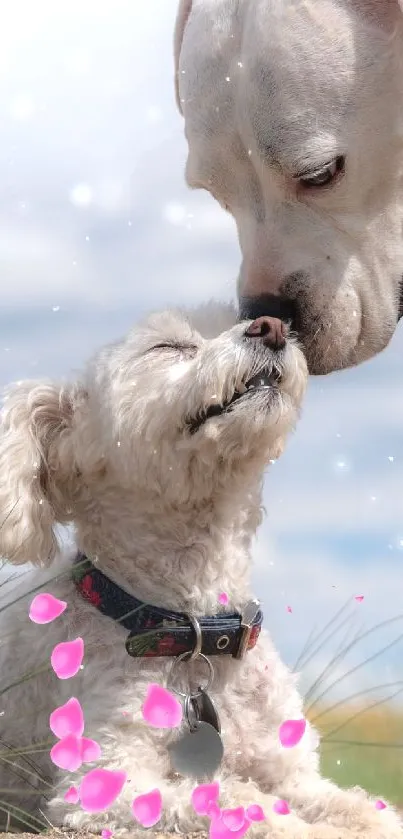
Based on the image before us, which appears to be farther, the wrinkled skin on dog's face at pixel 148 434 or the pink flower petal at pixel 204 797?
the wrinkled skin on dog's face at pixel 148 434

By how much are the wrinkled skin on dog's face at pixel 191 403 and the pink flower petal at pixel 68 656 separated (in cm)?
44

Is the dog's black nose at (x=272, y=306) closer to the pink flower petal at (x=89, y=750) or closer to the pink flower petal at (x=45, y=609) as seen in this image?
the pink flower petal at (x=45, y=609)

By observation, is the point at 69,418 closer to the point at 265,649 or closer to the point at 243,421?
the point at 243,421

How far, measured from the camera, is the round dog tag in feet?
7.76

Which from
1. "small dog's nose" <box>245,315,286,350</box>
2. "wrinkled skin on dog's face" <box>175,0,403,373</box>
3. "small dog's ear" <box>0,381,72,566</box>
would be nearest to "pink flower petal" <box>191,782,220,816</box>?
"small dog's ear" <box>0,381,72,566</box>

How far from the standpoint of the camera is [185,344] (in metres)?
2.64

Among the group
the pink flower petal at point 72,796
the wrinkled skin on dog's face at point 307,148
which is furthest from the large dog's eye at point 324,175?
the pink flower petal at point 72,796

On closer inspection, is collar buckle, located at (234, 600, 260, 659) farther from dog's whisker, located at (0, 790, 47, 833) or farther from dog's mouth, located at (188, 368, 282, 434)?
dog's whisker, located at (0, 790, 47, 833)

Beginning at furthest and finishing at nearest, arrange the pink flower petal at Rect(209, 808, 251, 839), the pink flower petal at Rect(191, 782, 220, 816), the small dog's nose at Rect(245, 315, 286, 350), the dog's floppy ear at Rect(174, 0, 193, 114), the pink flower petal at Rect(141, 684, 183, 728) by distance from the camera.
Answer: the dog's floppy ear at Rect(174, 0, 193, 114), the small dog's nose at Rect(245, 315, 286, 350), the pink flower petal at Rect(141, 684, 183, 728), the pink flower petal at Rect(191, 782, 220, 816), the pink flower petal at Rect(209, 808, 251, 839)

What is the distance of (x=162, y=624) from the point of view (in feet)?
7.99

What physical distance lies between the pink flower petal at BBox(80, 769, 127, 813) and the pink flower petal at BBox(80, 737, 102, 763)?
0.11 ft

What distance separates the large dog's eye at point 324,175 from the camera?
131 inches


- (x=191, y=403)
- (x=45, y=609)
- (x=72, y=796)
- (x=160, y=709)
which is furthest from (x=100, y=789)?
(x=191, y=403)

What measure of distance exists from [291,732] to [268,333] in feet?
3.36
